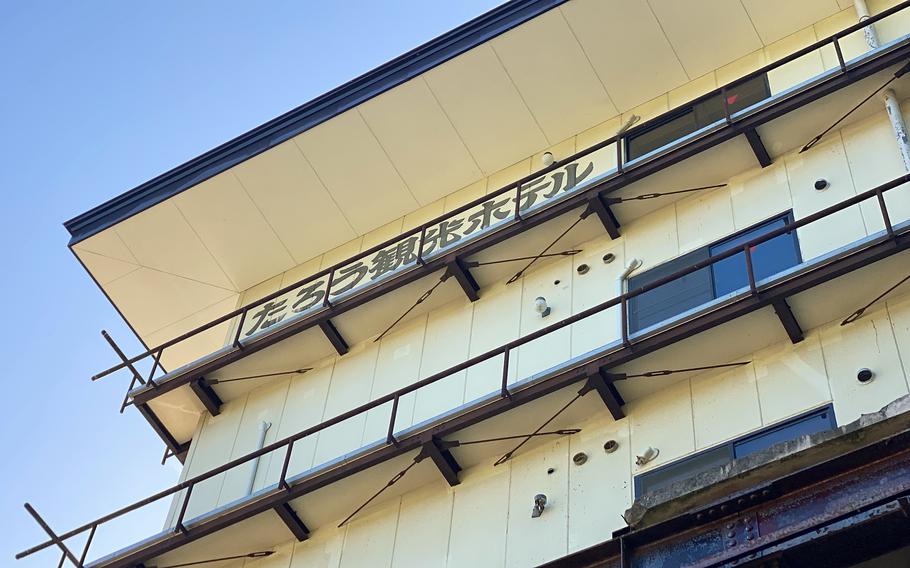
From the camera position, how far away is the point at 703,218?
1756 cm

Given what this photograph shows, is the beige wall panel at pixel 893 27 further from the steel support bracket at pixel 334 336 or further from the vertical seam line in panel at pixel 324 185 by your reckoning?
the vertical seam line in panel at pixel 324 185

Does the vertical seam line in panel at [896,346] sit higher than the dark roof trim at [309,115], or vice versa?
→ the dark roof trim at [309,115]

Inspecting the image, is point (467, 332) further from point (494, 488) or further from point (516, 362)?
point (494, 488)

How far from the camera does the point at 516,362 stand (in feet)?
57.4

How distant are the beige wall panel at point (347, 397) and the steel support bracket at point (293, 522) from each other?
140 cm

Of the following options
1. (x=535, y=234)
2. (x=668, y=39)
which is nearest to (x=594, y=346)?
(x=535, y=234)

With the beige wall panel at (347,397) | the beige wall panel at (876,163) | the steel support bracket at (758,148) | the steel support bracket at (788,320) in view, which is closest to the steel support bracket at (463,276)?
the beige wall panel at (347,397)

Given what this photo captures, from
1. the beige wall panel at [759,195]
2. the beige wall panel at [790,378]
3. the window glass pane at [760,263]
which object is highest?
the beige wall panel at [759,195]

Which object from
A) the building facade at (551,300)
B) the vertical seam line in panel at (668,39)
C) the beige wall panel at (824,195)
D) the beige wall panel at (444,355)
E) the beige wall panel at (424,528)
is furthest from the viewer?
the vertical seam line in panel at (668,39)

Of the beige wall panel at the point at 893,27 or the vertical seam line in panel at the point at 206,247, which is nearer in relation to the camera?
the beige wall panel at the point at 893,27

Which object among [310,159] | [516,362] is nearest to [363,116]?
[310,159]

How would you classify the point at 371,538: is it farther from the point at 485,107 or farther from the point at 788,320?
the point at 485,107

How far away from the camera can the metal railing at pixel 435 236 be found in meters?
17.6

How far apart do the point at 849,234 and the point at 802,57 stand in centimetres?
452
